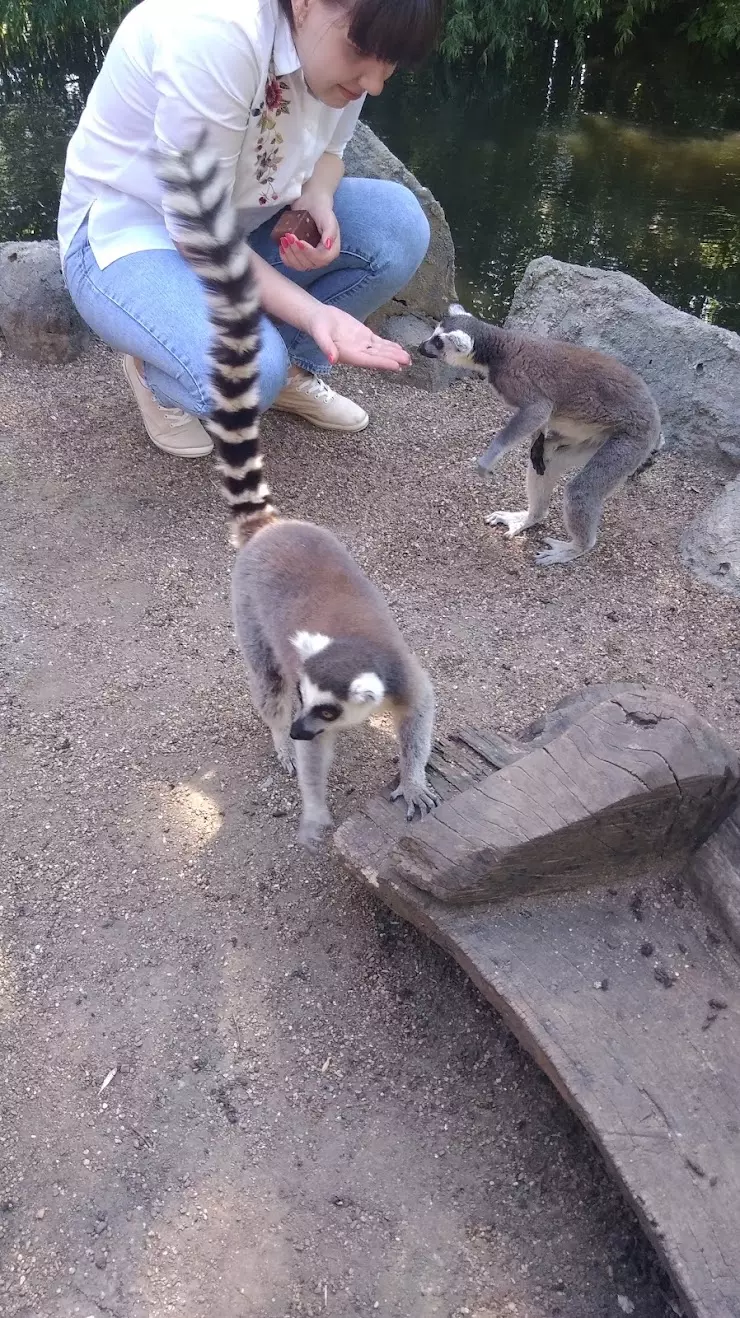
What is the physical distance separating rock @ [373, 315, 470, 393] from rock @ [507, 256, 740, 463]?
0.49 m

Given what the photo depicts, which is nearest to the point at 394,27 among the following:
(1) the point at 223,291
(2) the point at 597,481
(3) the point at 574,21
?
(1) the point at 223,291

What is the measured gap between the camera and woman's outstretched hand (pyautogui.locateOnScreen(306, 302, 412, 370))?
253 cm

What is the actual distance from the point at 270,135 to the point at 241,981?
7.33ft

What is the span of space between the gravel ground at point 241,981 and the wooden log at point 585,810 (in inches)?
13.1

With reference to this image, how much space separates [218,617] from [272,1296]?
1.87m

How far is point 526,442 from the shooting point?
13.5 feet

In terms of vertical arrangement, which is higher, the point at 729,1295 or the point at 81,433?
the point at 729,1295

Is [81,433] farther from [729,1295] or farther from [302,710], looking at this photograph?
[729,1295]

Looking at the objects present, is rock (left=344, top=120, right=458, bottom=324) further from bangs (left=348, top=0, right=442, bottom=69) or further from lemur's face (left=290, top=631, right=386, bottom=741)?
lemur's face (left=290, top=631, right=386, bottom=741)

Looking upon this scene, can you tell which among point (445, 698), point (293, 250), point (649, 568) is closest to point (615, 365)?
point (649, 568)

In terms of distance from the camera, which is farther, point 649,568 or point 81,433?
point 81,433

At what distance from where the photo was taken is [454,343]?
3.46 meters

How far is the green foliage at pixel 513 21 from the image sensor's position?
7.05 meters

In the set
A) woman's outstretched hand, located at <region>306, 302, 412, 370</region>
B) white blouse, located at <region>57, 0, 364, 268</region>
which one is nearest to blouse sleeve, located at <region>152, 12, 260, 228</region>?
white blouse, located at <region>57, 0, 364, 268</region>
